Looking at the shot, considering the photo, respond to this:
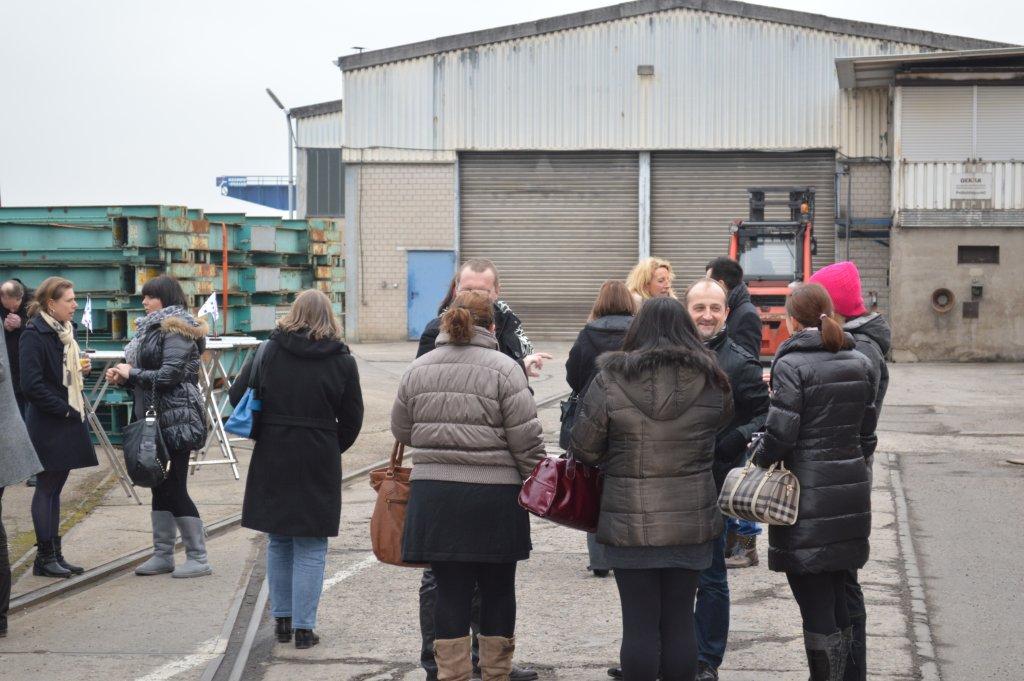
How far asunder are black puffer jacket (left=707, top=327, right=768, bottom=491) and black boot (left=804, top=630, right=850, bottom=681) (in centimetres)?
81

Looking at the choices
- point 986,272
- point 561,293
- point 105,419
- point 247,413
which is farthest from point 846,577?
point 561,293

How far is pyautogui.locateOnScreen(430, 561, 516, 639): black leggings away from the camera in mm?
5312

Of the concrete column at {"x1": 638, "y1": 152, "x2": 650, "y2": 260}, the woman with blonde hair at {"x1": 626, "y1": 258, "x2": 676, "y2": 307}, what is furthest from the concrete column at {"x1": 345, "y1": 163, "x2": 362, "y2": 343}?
the woman with blonde hair at {"x1": 626, "y1": 258, "x2": 676, "y2": 307}

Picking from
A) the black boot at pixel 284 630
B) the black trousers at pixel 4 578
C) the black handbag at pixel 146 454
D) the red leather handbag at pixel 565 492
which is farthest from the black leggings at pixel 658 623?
the black handbag at pixel 146 454

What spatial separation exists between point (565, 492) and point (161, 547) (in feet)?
13.1

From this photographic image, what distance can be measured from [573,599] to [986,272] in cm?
2268

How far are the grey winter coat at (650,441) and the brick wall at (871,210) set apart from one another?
26486mm

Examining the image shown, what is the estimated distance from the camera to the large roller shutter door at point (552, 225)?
31516mm

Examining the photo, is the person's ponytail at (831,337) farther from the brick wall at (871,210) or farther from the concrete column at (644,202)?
the concrete column at (644,202)

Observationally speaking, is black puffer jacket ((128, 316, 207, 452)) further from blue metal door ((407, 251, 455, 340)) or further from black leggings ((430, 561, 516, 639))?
blue metal door ((407, 251, 455, 340))

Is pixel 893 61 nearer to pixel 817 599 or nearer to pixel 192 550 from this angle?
pixel 192 550

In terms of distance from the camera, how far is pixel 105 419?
13.5m

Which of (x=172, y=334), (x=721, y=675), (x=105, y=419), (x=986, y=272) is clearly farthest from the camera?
(x=986, y=272)

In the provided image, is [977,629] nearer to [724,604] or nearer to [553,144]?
[724,604]
